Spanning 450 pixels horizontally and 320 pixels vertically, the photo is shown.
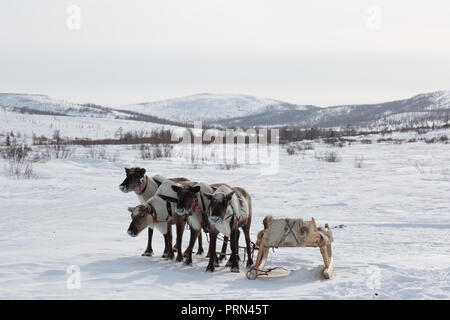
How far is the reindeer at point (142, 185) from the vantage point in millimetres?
7516

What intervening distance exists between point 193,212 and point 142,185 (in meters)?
1.18

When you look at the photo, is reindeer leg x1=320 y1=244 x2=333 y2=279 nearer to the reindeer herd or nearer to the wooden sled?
the wooden sled

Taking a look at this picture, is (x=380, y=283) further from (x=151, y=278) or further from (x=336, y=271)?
(x=151, y=278)

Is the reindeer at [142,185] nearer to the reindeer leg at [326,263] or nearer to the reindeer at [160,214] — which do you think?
the reindeer at [160,214]

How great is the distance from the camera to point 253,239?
8.80 m

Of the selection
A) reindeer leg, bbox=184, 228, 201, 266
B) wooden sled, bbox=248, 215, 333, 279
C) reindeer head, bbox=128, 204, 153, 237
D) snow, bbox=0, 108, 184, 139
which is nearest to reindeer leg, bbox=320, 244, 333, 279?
wooden sled, bbox=248, 215, 333, 279

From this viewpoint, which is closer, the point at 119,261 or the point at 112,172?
the point at 119,261

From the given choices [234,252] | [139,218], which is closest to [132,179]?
[139,218]

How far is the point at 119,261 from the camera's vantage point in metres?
7.11

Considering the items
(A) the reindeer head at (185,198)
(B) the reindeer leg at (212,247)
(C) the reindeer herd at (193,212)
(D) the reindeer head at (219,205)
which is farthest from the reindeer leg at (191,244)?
(D) the reindeer head at (219,205)

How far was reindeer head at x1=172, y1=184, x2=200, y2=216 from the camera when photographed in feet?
21.7
